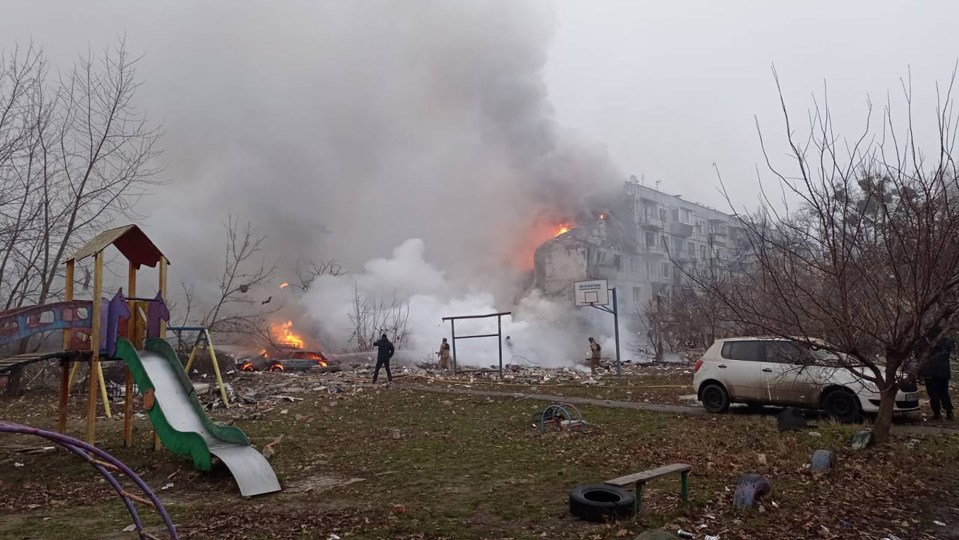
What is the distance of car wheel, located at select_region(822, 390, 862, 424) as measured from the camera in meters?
10.1

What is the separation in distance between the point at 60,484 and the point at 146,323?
313 centimetres

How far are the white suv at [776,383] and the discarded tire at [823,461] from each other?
2.88m

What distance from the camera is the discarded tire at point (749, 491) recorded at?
531 cm

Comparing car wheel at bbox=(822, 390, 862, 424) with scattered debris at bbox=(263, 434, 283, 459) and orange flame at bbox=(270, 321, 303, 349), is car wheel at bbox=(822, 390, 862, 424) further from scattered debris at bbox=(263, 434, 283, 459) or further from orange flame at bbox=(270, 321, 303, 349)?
orange flame at bbox=(270, 321, 303, 349)

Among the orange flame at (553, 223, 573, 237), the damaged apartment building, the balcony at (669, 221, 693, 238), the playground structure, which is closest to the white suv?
the playground structure

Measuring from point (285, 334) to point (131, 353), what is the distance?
30330 mm

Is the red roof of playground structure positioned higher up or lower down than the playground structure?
higher up

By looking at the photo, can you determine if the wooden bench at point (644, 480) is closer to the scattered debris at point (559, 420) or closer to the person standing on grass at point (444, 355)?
the scattered debris at point (559, 420)

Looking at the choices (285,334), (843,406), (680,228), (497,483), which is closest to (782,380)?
(843,406)

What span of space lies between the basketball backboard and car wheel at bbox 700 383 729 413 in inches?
391

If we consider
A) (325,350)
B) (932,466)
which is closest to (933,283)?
(932,466)

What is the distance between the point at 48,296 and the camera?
1788cm

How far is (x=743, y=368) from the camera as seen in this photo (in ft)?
37.9

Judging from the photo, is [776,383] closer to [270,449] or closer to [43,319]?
[270,449]
